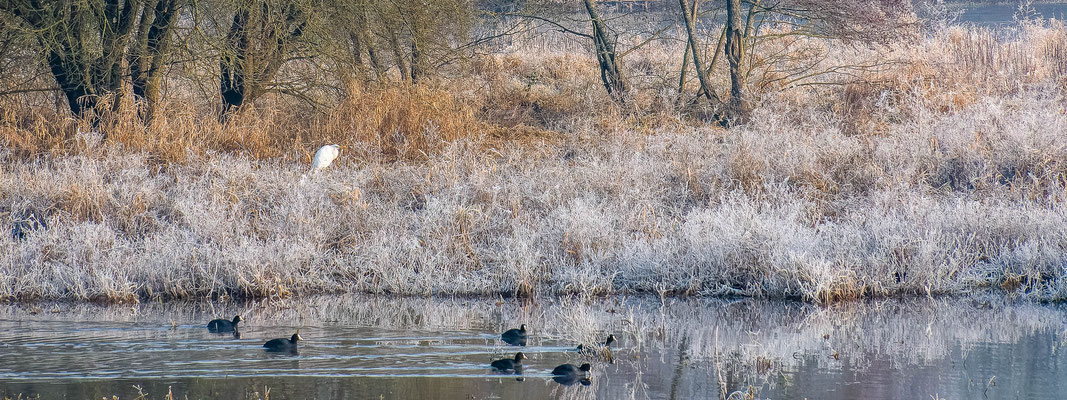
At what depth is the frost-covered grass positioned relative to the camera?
9.20 meters

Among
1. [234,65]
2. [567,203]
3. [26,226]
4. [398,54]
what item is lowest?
[26,226]

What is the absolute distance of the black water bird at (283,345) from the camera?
6.78 metres

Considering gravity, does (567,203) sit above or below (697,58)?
below

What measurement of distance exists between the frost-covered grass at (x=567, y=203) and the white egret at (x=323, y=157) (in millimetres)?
206

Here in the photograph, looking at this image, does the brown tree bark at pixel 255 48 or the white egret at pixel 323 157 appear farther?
the brown tree bark at pixel 255 48

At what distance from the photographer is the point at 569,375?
6207mm

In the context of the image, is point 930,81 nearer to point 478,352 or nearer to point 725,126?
point 725,126

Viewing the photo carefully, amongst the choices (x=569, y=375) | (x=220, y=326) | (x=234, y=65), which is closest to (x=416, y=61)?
(x=234, y=65)

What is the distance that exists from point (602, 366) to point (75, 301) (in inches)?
190

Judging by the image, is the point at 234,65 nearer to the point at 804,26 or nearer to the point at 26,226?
the point at 26,226

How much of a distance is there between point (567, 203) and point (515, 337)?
4.21 meters

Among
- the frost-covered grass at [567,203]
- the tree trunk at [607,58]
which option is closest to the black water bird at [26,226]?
the frost-covered grass at [567,203]

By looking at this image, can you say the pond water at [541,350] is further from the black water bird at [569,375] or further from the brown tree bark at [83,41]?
the brown tree bark at [83,41]

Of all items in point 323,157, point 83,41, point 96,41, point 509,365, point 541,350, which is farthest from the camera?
point 96,41
